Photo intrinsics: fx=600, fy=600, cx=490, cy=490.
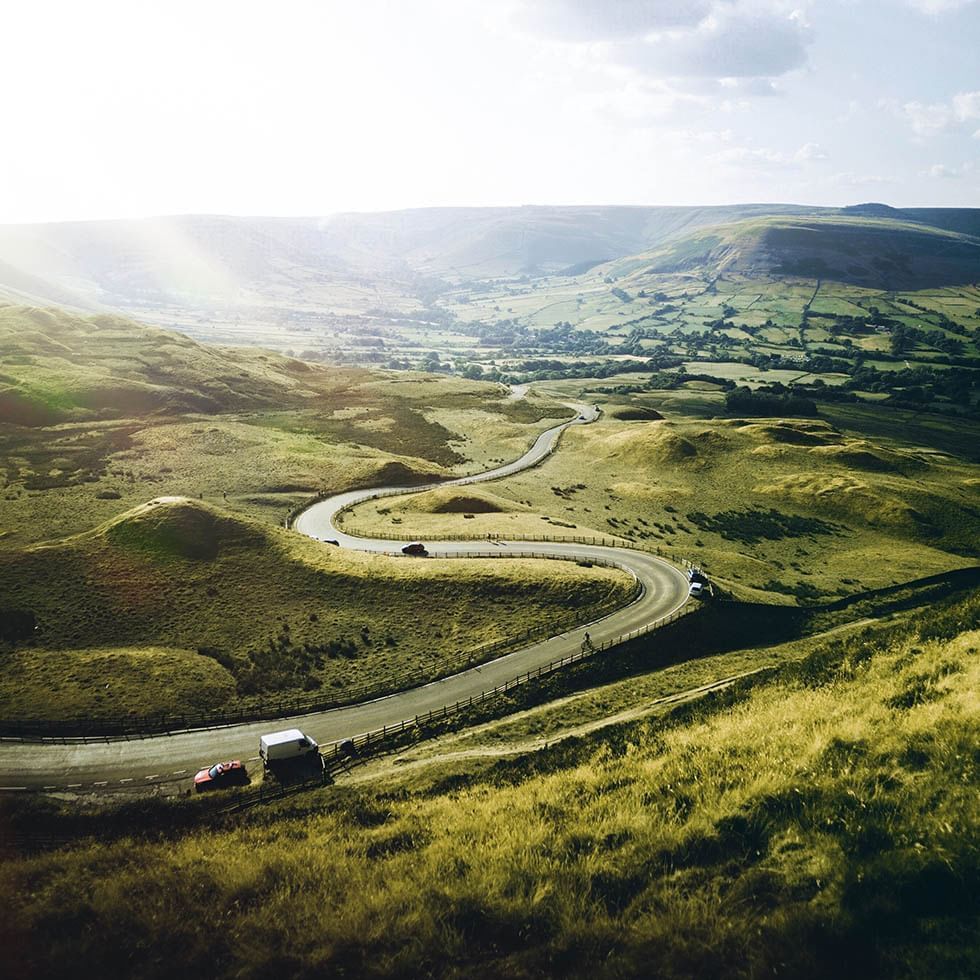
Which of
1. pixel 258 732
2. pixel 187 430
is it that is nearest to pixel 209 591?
pixel 258 732

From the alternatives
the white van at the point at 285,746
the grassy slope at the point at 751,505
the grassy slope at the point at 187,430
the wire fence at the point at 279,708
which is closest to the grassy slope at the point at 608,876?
the white van at the point at 285,746

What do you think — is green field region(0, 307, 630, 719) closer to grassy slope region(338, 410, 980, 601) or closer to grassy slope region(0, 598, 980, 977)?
grassy slope region(338, 410, 980, 601)

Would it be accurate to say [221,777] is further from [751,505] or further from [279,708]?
[751,505]

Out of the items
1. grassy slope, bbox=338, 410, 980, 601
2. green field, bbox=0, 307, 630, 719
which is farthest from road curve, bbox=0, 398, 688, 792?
grassy slope, bbox=338, 410, 980, 601

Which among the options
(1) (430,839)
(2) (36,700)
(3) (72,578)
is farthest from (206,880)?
(3) (72,578)

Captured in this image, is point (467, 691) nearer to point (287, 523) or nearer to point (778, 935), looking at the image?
point (778, 935)
